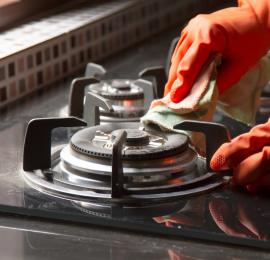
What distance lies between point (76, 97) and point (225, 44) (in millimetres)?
479

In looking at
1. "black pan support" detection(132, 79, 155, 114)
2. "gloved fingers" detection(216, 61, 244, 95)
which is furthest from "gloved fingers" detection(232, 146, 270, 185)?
"black pan support" detection(132, 79, 155, 114)

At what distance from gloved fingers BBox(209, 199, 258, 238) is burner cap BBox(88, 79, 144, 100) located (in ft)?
1.73

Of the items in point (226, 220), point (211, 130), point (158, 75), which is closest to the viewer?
point (226, 220)

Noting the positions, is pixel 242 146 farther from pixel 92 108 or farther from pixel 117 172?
pixel 92 108

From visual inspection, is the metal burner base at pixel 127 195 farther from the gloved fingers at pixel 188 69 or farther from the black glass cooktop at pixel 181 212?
the gloved fingers at pixel 188 69

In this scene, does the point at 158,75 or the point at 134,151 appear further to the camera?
the point at 158,75

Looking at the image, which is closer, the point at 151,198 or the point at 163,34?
the point at 151,198

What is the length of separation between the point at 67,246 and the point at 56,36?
0.95m

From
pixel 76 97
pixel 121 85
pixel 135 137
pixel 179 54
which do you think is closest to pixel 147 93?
pixel 121 85

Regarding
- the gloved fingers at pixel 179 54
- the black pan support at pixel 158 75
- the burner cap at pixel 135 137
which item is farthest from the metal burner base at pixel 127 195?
the black pan support at pixel 158 75

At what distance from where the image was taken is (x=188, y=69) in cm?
89

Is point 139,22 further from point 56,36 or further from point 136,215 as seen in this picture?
point 136,215

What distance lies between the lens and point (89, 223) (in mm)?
726

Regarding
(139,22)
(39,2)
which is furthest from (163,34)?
(39,2)
